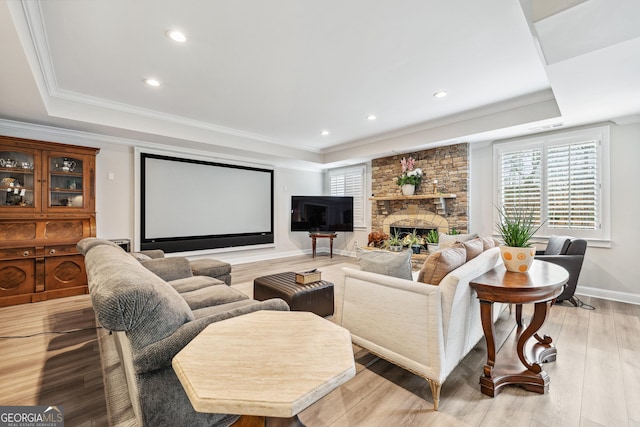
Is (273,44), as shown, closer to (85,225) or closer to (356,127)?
(356,127)

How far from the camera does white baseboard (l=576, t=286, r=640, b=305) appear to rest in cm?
354

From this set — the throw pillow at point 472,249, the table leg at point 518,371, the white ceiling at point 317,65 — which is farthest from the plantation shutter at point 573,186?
the table leg at point 518,371

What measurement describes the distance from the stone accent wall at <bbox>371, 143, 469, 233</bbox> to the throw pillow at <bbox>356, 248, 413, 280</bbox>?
3388mm

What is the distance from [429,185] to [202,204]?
4531 millimetres

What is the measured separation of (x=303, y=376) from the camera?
2.61 ft

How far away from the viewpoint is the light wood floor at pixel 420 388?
64.2 inches

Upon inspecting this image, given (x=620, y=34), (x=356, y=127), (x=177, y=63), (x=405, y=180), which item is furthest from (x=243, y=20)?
(x=405, y=180)

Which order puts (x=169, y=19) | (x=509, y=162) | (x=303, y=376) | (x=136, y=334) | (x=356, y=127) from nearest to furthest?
Result: (x=303, y=376) → (x=136, y=334) → (x=169, y=19) → (x=509, y=162) → (x=356, y=127)

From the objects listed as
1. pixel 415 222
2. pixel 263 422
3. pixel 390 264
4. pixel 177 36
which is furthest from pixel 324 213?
pixel 263 422

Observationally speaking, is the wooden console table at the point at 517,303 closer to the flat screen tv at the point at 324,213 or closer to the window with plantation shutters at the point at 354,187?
the flat screen tv at the point at 324,213

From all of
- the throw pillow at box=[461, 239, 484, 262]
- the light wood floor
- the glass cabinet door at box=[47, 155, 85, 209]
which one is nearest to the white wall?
the light wood floor

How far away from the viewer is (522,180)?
14.2 feet

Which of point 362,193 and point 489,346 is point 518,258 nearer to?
point 489,346

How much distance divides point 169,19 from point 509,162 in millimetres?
4934
